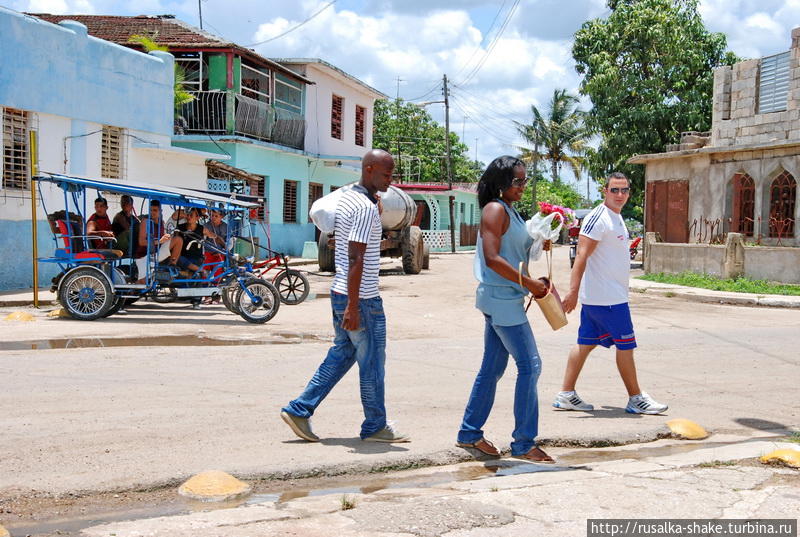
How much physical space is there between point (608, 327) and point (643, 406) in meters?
0.67

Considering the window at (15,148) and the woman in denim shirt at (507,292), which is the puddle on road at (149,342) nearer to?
the woman in denim shirt at (507,292)

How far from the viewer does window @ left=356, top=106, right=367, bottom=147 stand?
37656mm

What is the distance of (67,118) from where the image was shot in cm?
1795

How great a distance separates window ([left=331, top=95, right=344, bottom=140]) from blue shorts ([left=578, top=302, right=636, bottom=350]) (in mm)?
28223

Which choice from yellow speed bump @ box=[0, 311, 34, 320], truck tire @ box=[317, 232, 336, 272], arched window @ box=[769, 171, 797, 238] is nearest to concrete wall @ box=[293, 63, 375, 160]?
truck tire @ box=[317, 232, 336, 272]

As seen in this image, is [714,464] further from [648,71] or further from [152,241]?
[648,71]

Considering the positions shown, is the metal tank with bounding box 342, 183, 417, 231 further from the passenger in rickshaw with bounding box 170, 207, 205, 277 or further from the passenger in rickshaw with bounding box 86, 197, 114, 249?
the passenger in rickshaw with bounding box 86, 197, 114, 249

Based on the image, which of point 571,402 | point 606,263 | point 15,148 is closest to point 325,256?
point 15,148

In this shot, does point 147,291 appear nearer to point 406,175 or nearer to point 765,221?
point 765,221

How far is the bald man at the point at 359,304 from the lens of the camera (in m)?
5.40

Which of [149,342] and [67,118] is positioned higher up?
[67,118]

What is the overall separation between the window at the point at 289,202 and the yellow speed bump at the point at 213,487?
1009 inches

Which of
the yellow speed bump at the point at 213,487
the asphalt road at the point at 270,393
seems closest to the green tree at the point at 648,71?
the asphalt road at the point at 270,393

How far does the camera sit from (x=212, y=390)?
294 inches
